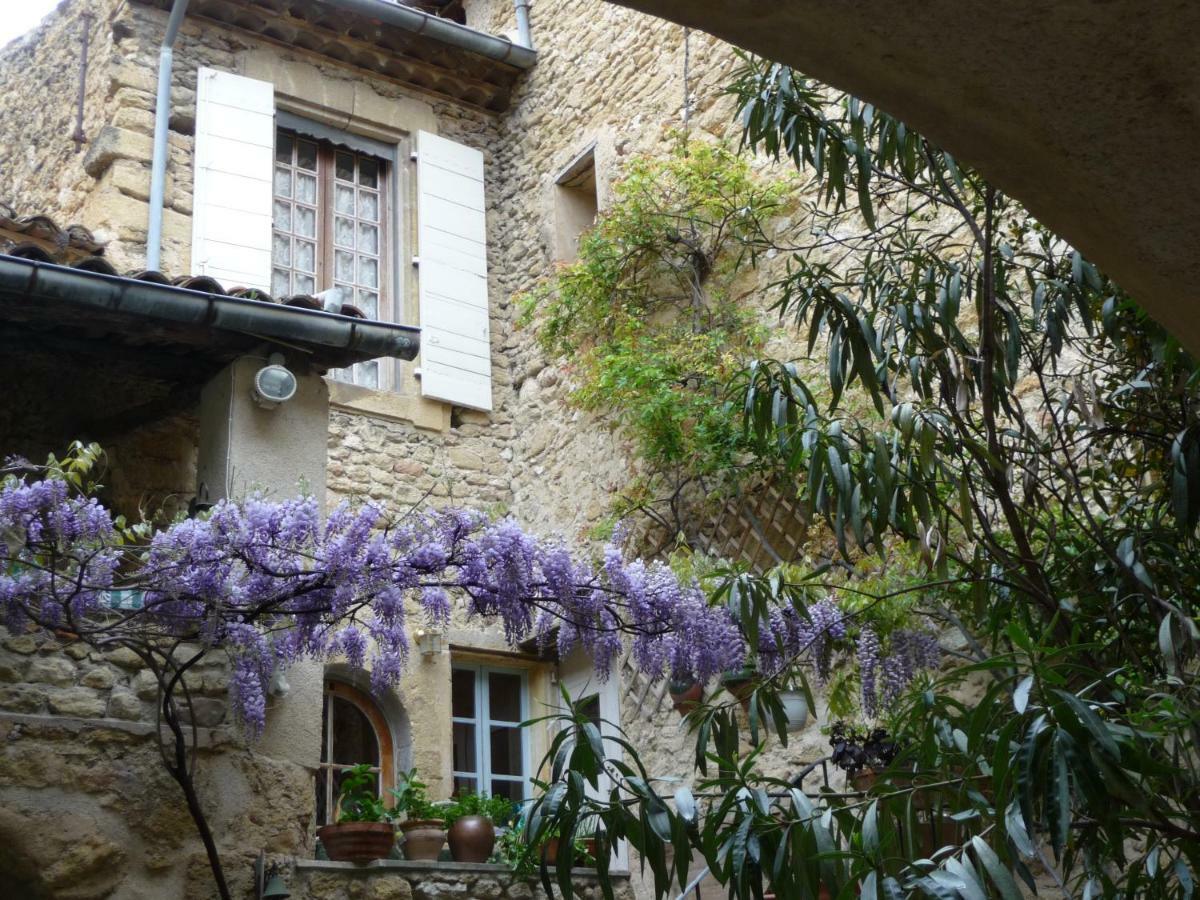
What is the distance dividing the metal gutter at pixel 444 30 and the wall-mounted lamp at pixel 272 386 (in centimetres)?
372

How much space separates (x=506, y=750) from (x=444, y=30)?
3914 mm

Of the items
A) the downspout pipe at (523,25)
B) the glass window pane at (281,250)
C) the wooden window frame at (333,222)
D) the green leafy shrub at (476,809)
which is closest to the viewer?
the green leafy shrub at (476,809)

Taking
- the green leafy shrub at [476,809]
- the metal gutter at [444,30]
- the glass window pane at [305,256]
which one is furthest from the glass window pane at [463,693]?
the metal gutter at [444,30]

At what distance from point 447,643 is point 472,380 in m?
→ 1.51

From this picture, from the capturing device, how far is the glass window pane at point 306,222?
24.0 feet

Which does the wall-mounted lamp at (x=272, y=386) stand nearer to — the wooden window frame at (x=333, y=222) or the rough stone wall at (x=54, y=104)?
the wooden window frame at (x=333, y=222)

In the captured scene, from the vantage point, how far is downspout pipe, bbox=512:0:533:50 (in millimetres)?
8195

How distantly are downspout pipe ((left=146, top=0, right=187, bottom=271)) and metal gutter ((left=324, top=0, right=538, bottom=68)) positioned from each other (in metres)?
0.86

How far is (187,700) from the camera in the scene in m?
3.84

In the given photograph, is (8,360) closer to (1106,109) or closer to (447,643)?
(447,643)

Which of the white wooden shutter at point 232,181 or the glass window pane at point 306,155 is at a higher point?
the glass window pane at point 306,155

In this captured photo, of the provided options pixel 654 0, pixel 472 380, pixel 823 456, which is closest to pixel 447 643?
pixel 472 380

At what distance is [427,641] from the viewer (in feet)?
21.1

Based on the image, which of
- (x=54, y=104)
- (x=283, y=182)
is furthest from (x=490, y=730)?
(x=54, y=104)
